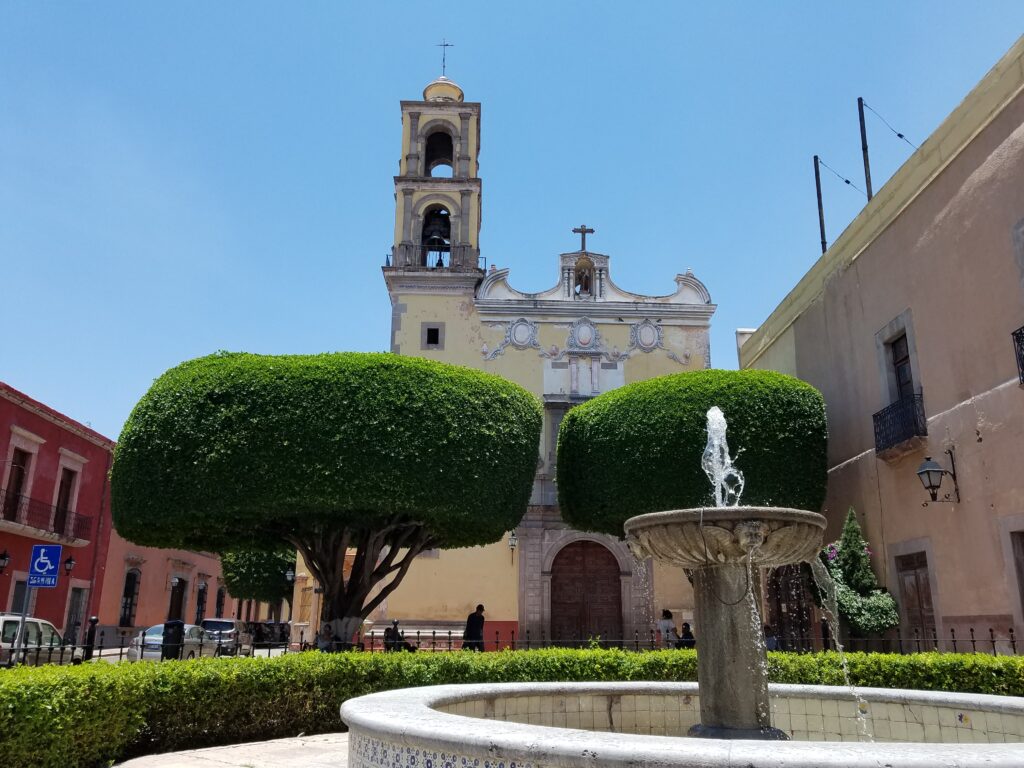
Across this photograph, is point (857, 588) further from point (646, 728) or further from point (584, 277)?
point (584, 277)

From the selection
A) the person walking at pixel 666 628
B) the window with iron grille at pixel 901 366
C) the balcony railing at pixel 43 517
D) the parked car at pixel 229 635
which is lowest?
the parked car at pixel 229 635

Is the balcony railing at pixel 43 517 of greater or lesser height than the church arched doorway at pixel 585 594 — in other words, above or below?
above

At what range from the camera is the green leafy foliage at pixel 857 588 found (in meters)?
13.0

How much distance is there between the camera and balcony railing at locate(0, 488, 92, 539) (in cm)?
2005

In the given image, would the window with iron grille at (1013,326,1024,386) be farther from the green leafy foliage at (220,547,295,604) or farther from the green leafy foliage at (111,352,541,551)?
the green leafy foliage at (220,547,295,604)

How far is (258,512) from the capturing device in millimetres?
12836

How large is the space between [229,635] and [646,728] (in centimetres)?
2196

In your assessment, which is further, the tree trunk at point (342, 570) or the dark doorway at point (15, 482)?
the dark doorway at point (15, 482)

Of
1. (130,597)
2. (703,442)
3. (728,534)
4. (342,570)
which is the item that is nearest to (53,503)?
(130,597)

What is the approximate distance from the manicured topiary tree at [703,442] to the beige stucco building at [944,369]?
100cm

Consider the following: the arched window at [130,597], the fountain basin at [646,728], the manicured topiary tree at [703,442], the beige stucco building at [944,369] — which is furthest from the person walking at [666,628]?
the arched window at [130,597]

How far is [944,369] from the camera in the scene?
12.3m

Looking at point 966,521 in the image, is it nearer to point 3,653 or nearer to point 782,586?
point 782,586

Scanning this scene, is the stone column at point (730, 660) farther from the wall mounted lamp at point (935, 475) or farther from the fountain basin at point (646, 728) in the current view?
the wall mounted lamp at point (935, 475)
